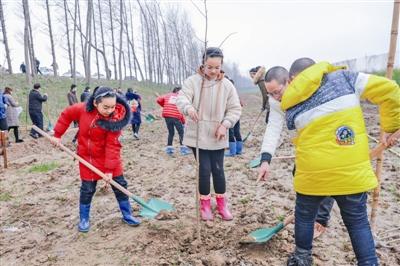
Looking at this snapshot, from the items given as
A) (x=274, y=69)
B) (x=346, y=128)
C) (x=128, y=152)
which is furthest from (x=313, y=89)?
(x=128, y=152)

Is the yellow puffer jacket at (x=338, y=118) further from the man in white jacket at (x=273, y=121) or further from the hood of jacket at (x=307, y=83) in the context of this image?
the man in white jacket at (x=273, y=121)

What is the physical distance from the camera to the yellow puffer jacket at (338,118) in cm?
218

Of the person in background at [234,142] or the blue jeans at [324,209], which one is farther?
the person in background at [234,142]

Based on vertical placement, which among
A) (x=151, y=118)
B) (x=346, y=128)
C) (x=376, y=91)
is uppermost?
(x=376, y=91)

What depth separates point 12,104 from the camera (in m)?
10.0

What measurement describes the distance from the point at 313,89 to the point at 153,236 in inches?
78.7

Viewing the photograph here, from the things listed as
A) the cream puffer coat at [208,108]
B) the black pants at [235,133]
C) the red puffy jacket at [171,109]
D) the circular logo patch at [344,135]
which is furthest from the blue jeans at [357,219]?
the red puffy jacket at [171,109]

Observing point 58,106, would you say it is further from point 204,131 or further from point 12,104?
point 204,131

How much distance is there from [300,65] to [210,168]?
1514mm

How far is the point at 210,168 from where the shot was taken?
358 centimetres

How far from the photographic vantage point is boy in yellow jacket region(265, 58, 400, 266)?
7.16 feet

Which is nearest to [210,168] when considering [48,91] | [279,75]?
[279,75]

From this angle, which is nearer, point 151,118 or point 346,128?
point 346,128

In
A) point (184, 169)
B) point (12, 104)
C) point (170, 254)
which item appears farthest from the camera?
point (12, 104)
